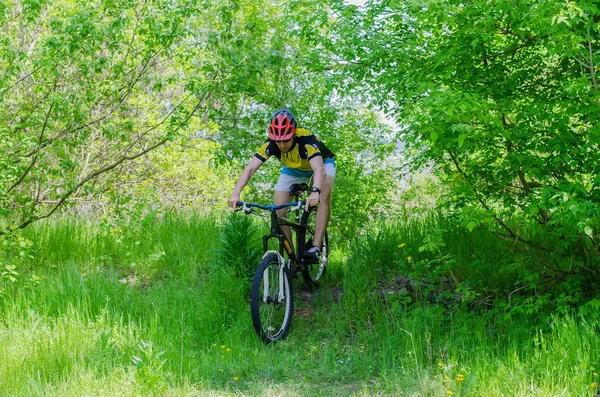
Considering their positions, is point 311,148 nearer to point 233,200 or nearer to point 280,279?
point 233,200

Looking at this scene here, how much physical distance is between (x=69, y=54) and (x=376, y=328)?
15.2 ft

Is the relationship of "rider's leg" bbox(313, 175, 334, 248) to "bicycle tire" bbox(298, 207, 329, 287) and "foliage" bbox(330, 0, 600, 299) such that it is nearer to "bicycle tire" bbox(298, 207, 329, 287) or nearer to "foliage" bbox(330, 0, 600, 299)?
"bicycle tire" bbox(298, 207, 329, 287)

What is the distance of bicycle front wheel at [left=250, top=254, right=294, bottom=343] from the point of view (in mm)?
5969

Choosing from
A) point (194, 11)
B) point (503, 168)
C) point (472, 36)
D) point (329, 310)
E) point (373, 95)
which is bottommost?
point (329, 310)

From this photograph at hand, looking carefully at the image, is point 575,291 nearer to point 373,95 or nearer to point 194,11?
point 373,95

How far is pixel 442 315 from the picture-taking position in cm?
643

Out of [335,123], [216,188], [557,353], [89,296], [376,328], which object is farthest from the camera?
[216,188]

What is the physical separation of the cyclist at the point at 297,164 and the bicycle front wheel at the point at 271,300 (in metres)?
0.62

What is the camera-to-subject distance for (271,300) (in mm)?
6223

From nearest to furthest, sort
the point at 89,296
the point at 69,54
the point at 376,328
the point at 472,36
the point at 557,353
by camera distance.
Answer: the point at 557,353 → the point at 472,36 → the point at 376,328 → the point at 89,296 → the point at 69,54

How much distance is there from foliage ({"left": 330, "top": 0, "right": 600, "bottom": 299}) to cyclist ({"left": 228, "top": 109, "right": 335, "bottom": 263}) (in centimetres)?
75

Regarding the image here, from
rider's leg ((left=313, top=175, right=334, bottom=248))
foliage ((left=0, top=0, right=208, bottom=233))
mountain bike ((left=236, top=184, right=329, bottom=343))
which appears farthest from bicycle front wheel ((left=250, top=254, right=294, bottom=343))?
foliage ((left=0, top=0, right=208, bottom=233))

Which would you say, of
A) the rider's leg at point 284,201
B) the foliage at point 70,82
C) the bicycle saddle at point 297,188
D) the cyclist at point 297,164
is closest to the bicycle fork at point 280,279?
the cyclist at point 297,164

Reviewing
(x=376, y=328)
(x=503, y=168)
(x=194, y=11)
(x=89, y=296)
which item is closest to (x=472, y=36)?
(x=503, y=168)
